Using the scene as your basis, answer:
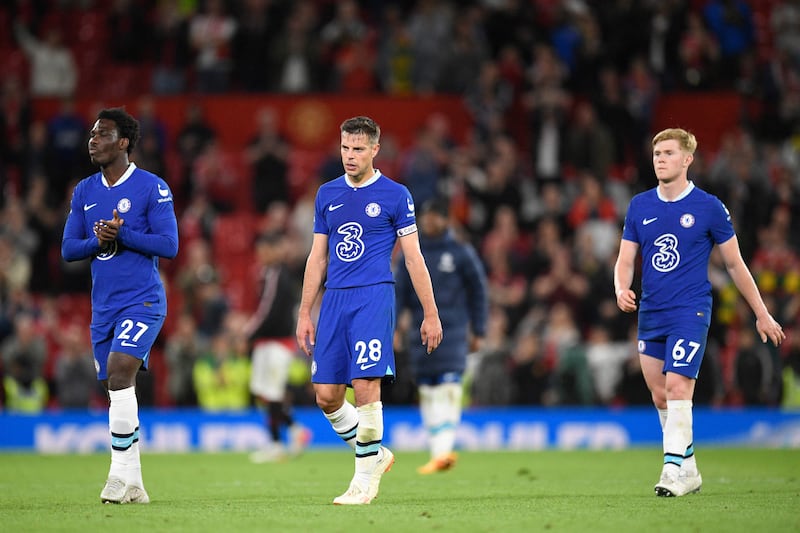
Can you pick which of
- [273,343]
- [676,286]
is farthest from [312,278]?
[273,343]

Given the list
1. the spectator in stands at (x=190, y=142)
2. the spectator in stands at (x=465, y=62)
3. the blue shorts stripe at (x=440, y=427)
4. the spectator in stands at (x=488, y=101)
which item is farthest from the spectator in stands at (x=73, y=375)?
the spectator in stands at (x=465, y=62)

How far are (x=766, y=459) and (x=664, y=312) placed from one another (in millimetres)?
5911

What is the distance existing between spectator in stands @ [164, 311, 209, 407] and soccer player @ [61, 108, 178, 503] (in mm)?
10224

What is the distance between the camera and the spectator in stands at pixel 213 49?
2453 cm

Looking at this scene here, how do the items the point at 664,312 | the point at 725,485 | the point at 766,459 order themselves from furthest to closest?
the point at 766,459
the point at 725,485
the point at 664,312

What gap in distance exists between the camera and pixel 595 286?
21156 mm

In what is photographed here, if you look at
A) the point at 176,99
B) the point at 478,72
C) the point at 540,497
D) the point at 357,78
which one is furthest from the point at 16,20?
the point at 540,497

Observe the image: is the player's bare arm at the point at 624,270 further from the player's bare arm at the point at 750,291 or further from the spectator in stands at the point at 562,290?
the spectator in stands at the point at 562,290

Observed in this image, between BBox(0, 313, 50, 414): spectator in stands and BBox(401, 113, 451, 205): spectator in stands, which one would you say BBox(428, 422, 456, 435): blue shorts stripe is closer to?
BBox(0, 313, 50, 414): spectator in stands

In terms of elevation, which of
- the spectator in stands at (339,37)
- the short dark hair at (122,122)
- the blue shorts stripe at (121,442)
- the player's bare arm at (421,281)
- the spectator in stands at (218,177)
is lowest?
the blue shorts stripe at (121,442)

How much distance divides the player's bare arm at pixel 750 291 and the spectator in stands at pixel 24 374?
40.8 ft

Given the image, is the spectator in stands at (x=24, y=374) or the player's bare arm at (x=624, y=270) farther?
the spectator in stands at (x=24, y=374)

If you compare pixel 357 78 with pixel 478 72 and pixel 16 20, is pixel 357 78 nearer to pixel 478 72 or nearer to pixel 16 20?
pixel 478 72

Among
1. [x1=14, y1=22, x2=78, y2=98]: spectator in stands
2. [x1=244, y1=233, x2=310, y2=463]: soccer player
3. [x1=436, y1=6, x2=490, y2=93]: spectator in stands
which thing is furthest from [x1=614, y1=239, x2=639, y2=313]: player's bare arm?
[x1=14, y1=22, x2=78, y2=98]: spectator in stands
